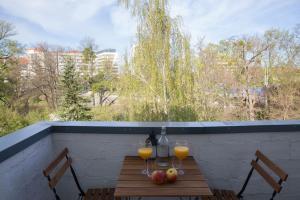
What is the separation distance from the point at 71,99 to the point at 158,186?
10.6 metres

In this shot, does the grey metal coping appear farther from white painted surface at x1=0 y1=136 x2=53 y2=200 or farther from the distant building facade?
the distant building facade

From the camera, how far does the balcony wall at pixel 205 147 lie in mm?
1860

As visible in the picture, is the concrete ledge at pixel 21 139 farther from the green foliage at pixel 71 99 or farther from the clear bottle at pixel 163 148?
the green foliage at pixel 71 99

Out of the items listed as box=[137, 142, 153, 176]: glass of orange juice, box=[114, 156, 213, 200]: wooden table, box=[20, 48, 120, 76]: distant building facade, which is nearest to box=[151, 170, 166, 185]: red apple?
box=[114, 156, 213, 200]: wooden table

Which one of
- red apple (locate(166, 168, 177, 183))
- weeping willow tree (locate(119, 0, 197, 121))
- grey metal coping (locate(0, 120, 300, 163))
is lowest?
red apple (locate(166, 168, 177, 183))

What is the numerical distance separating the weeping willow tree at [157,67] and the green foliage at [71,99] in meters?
4.41

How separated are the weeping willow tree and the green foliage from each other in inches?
173

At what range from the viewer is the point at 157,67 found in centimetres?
731

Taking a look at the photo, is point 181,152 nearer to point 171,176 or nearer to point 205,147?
point 171,176

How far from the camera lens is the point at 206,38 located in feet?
32.1

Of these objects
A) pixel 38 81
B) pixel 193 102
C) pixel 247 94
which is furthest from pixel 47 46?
pixel 247 94

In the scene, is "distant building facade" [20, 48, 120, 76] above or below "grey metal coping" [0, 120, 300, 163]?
above

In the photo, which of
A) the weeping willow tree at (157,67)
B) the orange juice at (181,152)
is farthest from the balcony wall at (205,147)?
the weeping willow tree at (157,67)

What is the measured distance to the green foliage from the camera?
11.0 meters
